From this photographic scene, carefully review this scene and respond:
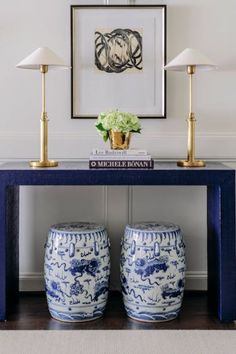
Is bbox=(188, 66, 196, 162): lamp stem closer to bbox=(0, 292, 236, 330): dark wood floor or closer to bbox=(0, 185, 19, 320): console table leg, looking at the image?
bbox=(0, 292, 236, 330): dark wood floor

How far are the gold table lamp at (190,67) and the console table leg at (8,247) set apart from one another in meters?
0.82

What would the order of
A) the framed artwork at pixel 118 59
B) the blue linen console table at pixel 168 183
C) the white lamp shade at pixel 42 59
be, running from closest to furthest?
the blue linen console table at pixel 168 183, the white lamp shade at pixel 42 59, the framed artwork at pixel 118 59

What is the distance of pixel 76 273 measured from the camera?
7.38ft

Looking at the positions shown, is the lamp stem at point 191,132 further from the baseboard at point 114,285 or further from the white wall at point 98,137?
the baseboard at point 114,285

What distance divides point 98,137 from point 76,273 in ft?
2.49

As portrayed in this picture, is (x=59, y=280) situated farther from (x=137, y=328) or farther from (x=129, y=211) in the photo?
(x=129, y=211)

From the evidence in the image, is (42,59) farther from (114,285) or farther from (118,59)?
(114,285)

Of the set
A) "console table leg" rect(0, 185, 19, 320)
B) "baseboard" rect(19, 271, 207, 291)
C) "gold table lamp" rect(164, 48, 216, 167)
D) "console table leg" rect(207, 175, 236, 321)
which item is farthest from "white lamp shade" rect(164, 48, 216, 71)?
"baseboard" rect(19, 271, 207, 291)

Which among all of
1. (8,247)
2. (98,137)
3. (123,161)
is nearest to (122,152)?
(123,161)

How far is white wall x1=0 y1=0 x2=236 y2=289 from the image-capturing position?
8.66 feet

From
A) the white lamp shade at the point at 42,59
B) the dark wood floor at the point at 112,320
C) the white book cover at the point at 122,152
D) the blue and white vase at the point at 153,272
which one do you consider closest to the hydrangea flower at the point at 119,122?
the white book cover at the point at 122,152

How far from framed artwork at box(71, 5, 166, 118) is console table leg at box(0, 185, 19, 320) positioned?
58 centimetres

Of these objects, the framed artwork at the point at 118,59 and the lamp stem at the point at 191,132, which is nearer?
the lamp stem at the point at 191,132

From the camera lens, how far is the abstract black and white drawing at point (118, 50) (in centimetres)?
263
